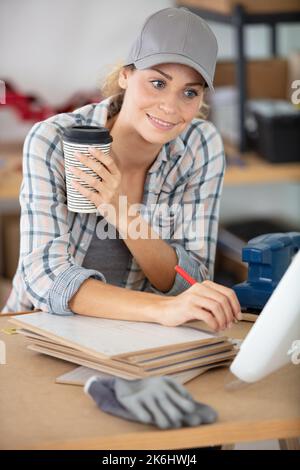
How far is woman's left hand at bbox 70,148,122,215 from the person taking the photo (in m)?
1.36

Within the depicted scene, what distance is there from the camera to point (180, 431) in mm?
1023

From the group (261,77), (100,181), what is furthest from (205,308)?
(261,77)

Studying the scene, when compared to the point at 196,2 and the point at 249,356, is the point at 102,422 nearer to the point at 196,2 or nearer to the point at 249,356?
the point at 249,356

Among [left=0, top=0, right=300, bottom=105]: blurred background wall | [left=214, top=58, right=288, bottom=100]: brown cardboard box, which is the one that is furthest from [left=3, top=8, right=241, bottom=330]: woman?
[left=0, top=0, right=300, bottom=105]: blurred background wall

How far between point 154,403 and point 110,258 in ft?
2.39

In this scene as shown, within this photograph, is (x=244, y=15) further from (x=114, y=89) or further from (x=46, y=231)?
(x=46, y=231)

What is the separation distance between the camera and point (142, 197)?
5.84 feet

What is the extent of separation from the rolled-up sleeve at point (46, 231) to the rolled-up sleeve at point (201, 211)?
274mm

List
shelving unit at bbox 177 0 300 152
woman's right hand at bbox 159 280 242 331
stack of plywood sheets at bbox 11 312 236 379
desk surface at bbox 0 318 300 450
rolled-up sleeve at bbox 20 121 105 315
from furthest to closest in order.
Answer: shelving unit at bbox 177 0 300 152 → rolled-up sleeve at bbox 20 121 105 315 → woman's right hand at bbox 159 280 242 331 → stack of plywood sheets at bbox 11 312 236 379 → desk surface at bbox 0 318 300 450

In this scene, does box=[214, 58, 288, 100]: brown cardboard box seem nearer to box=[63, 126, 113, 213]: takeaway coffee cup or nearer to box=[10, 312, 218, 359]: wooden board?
box=[63, 126, 113, 213]: takeaway coffee cup

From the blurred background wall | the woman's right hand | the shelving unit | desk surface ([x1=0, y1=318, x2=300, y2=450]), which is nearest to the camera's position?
desk surface ([x1=0, y1=318, x2=300, y2=450])

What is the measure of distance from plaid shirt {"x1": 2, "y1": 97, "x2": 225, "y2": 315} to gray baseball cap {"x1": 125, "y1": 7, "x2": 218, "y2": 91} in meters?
0.25

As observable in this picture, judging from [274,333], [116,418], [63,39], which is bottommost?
[116,418]
